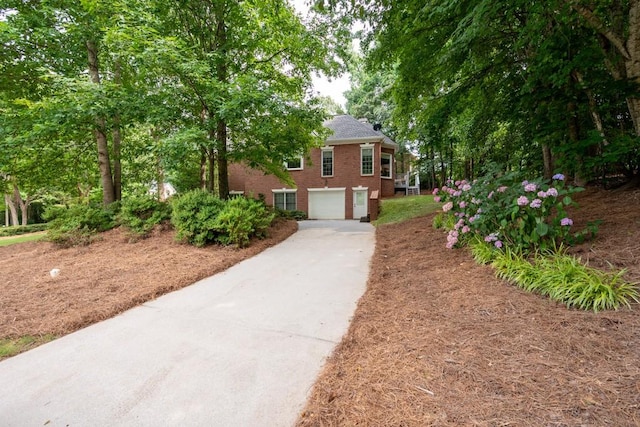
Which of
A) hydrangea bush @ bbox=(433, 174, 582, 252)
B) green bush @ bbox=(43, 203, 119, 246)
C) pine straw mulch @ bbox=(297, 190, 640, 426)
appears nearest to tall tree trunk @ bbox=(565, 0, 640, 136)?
hydrangea bush @ bbox=(433, 174, 582, 252)

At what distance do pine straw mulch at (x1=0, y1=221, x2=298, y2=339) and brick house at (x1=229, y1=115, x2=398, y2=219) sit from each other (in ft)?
30.6

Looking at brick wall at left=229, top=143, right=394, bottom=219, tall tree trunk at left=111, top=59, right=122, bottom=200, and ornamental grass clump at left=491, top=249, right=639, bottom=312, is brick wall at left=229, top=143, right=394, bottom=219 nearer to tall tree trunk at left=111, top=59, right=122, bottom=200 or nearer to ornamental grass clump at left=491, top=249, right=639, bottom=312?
tall tree trunk at left=111, top=59, right=122, bottom=200

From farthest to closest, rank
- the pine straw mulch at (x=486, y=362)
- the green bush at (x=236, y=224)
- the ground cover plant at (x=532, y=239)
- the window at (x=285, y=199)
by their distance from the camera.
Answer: the window at (x=285, y=199) < the green bush at (x=236, y=224) < the ground cover plant at (x=532, y=239) < the pine straw mulch at (x=486, y=362)

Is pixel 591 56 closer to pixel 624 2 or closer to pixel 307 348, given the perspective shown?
pixel 624 2

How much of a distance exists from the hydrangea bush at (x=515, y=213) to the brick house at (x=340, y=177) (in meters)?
11.2

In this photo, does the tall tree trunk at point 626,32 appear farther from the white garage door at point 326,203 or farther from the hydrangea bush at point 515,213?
the white garage door at point 326,203

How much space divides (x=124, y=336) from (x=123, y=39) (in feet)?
22.6

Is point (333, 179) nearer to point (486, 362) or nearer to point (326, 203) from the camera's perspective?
point (326, 203)

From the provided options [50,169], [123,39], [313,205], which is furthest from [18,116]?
[313,205]

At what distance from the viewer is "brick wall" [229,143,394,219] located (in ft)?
54.3

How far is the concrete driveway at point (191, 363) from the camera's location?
1.97 meters

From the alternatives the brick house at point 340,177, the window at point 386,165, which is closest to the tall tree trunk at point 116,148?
the brick house at point 340,177

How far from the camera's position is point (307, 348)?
2.70m

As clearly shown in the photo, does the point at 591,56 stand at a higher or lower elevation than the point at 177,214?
higher
